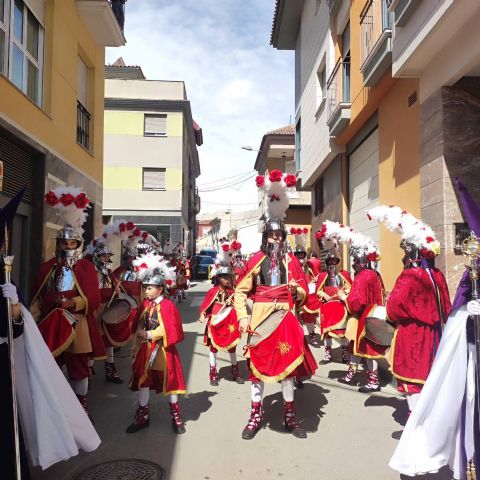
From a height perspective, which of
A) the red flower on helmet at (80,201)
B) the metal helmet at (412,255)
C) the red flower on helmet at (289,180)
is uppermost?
the red flower on helmet at (289,180)

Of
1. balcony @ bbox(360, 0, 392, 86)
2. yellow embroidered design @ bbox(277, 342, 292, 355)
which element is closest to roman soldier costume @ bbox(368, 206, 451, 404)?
yellow embroidered design @ bbox(277, 342, 292, 355)

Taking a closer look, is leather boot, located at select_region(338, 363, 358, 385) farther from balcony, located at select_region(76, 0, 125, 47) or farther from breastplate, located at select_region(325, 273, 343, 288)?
balcony, located at select_region(76, 0, 125, 47)

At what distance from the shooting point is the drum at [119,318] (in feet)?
20.4

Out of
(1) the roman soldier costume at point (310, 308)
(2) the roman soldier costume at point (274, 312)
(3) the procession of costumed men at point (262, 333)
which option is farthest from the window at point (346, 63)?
(2) the roman soldier costume at point (274, 312)

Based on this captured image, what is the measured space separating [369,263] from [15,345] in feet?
14.9

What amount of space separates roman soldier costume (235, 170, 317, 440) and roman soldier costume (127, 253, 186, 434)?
71 centimetres

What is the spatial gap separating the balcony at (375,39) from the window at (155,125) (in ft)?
58.3

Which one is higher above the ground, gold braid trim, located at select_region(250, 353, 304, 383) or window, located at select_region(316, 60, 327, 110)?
window, located at select_region(316, 60, 327, 110)

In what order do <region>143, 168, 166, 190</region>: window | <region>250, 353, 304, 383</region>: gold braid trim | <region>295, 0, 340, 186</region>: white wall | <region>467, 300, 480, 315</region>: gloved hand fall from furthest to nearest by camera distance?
<region>143, 168, 166, 190</region>: window < <region>295, 0, 340, 186</region>: white wall < <region>250, 353, 304, 383</region>: gold braid trim < <region>467, 300, 480, 315</region>: gloved hand

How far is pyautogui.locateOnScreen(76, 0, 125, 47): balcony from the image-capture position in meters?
10.3

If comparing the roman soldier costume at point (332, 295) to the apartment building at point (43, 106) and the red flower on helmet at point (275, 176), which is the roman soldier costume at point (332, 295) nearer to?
the red flower on helmet at point (275, 176)

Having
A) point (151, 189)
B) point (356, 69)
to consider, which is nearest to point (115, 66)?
point (151, 189)

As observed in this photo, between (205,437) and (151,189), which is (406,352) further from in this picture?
(151,189)

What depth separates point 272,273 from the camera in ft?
15.8
